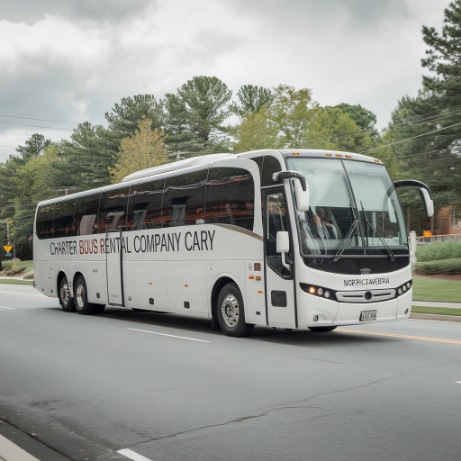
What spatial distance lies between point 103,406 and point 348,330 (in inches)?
313

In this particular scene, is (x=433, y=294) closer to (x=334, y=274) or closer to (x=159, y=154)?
(x=334, y=274)

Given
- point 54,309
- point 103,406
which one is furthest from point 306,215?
point 54,309

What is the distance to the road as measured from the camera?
593 centimetres

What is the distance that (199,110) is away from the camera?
86562 mm

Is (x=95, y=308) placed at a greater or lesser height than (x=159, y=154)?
lesser

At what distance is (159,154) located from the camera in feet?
193

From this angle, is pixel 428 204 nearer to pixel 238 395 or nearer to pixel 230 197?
pixel 230 197

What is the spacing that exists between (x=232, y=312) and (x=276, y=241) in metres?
2.07

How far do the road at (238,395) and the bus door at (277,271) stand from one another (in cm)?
55

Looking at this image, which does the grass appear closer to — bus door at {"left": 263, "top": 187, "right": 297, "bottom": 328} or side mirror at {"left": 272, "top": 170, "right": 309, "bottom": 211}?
bus door at {"left": 263, "top": 187, "right": 297, "bottom": 328}

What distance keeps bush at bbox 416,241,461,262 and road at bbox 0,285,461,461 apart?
25.6m

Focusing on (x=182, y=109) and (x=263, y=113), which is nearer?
(x=263, y=113)

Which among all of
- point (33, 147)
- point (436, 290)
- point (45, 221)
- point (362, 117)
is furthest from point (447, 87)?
point (33, 147)

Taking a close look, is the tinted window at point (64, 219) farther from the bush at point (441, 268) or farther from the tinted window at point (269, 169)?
the bush at point (441, 268)
